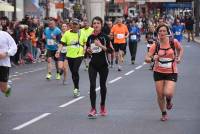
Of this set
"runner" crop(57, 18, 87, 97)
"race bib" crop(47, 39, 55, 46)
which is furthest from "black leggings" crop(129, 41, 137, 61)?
"runner" crop(57, 18, 87, 97)

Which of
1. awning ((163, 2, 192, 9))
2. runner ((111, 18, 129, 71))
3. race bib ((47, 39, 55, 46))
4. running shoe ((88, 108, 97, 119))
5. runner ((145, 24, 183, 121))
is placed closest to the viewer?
runner ((145, 24, 183, 121))

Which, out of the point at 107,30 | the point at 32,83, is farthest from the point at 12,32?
the point at 32,83

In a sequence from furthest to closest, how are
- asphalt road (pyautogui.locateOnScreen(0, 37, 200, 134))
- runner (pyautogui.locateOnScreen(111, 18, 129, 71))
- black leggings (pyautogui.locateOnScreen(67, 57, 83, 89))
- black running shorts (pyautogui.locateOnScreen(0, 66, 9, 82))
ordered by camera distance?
runner (pyautogui.locateOnScreen(111, 18, 129, 71)) → black leggings (pyautogui.locateOnScreen(67, 57, 83, 89)) → black running shorts (pyautogui.locateOnScreen(0, 66, 9, 82)) → asphalt road (pyautogui.locateOnScreen(0, 37, 200, 134))

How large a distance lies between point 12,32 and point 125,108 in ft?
46.9

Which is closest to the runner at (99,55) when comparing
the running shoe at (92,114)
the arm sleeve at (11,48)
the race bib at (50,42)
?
the running shoe at (92,114)

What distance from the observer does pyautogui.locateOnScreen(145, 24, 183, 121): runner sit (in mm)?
11688

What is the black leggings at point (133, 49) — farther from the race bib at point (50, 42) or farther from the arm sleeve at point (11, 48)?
the arm sleeve at point (11, 48)

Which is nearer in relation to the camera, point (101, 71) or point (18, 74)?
point (101, 71)

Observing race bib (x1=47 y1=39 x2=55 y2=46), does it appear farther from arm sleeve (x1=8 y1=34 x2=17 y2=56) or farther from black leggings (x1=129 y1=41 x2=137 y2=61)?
black leggings (x1=129 y1=41 x2=137 y2=61)

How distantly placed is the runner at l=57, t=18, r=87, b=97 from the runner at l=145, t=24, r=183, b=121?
3982 mm

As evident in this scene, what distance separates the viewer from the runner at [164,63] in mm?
11688

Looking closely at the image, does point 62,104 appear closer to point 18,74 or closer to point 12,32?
point 18,74

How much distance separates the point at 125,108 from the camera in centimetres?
1360

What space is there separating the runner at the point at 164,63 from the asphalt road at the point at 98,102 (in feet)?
1.67
